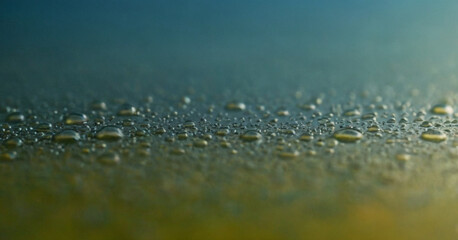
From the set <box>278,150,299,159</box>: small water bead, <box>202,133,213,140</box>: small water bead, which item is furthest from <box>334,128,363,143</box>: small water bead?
<box>202,133,213,140</box>: small water bead

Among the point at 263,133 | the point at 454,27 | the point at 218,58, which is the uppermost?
the point at 454,27

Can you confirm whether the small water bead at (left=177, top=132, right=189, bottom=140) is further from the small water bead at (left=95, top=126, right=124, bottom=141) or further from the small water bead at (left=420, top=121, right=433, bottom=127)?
the small water bead at (left=420, top=121, right=433, bottom=127)

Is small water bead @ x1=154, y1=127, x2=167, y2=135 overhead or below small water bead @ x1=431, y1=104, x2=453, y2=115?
below

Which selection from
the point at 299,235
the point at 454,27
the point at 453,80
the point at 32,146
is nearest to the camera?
the point at 299,235

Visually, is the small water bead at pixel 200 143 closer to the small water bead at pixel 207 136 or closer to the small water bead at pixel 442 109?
the small water bead at pixel 207 136

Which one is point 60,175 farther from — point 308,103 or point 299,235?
point 308,103

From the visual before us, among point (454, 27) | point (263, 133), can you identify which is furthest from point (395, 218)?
point (454, 27)
